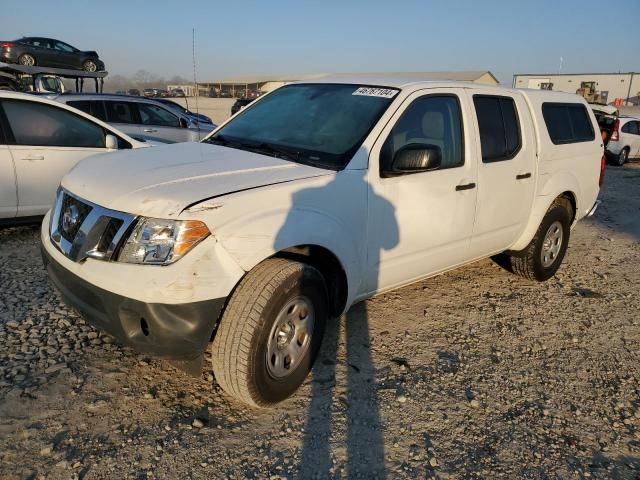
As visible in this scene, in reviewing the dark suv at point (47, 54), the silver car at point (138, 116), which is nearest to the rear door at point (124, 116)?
the silver car at point (138, 116)

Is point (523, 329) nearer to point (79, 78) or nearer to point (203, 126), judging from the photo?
point (203, 126)

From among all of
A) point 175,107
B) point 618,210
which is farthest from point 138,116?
point 618,210

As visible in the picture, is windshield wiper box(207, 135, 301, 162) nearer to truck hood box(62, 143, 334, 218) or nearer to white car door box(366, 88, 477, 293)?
truck hood box(62, 143, 334, 218)

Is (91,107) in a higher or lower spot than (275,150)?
higher

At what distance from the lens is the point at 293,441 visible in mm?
2633

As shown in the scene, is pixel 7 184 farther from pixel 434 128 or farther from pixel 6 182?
pixel 434 128

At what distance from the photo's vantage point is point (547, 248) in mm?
5020

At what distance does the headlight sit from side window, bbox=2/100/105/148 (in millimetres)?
3839

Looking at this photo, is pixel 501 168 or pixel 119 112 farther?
pixel 119 112

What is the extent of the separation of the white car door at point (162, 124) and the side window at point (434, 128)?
7.32 meters

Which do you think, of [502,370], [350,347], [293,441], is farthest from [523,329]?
[293,441]

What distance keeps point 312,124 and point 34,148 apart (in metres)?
3.56

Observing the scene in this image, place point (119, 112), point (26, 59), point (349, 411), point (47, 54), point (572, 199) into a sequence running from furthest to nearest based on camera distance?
point (47, 54) → point (26, 59) → point (119, 112) → point (572, 199) → point (349, 411)

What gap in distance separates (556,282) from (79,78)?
59.9 ft
